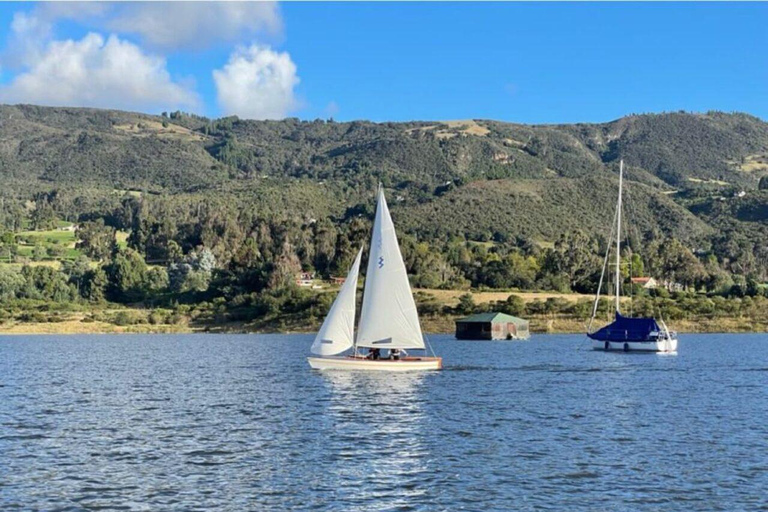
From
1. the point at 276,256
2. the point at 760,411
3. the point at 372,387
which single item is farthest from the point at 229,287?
the point at 760,411

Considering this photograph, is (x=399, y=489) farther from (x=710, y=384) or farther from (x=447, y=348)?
(x=447, y=348)

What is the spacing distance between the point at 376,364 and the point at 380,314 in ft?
13.3

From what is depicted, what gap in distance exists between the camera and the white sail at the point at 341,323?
7119 centimetres

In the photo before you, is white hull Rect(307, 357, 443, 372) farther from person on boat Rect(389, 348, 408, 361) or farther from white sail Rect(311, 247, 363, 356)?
white sail Rect(311, 247, 363, 356)

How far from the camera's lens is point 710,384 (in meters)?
68.8

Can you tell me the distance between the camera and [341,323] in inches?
2832

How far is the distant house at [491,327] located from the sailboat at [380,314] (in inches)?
2856

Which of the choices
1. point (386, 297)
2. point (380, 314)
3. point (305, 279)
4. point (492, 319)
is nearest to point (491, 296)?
point (492, 319)

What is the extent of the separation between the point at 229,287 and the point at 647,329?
297 feet

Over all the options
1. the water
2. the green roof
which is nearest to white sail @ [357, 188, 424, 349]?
→ the water

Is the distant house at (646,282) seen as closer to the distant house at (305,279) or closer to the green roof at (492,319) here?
the green roof at (492,319)

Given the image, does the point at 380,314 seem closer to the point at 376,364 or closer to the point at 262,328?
the point at 376,364

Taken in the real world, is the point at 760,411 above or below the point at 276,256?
below

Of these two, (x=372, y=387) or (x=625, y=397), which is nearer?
(x=625, y=397)
